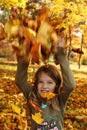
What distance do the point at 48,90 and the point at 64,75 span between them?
19 cm

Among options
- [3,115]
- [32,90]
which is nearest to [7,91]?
[3,115]

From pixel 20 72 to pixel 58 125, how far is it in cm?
50

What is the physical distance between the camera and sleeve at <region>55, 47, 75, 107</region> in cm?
295

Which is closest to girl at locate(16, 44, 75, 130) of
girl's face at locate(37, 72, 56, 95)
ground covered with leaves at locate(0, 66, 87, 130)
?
girl's face at locate(37, 72, 56, 95)

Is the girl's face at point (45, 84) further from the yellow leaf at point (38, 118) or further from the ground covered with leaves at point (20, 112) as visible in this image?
the ground covered with leaves at point (20, 112)

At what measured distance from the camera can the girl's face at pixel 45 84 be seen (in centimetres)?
306

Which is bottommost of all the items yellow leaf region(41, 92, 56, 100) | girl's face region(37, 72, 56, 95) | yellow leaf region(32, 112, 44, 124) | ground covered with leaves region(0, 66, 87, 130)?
ground covered with leaves region(0, 66, 87, 130)

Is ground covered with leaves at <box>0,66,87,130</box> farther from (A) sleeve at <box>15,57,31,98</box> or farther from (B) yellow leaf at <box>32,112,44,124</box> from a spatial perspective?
(B) yellow leaf at <box>32,112,44,124</box>

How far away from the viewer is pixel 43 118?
3.00m

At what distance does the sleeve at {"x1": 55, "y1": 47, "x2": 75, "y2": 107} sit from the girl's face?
→ 0.10 metres

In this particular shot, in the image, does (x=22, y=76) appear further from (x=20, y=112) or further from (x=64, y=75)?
(x=20, y=112)

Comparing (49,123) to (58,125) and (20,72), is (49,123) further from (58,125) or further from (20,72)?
(20,72)

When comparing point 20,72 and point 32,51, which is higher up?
point 32,51

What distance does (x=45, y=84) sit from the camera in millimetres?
3076
